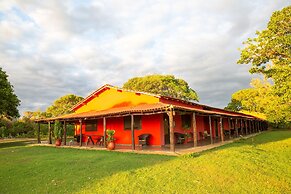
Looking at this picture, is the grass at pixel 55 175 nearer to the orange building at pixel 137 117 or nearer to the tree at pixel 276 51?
the orange building at pixel 137 117

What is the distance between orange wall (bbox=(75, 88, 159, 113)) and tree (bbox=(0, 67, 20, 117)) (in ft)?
21.1

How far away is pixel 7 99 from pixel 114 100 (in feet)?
36.7

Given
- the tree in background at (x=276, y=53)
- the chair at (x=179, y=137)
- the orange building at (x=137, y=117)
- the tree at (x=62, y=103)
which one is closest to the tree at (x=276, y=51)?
the tree in background at (x=276, y=53)

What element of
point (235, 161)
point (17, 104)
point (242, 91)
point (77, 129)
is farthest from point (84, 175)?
point (242, 91)

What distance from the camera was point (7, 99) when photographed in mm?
21625

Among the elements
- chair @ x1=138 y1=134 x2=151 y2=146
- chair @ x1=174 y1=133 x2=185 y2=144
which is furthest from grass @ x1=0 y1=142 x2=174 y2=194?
chair @ x1=174 y1=133 x2=185 y2=144

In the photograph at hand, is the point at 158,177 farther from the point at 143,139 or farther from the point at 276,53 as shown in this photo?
the point at 276,53

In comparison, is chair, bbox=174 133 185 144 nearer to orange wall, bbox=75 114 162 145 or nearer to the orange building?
the orange building

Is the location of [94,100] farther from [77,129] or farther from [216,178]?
[216,178]

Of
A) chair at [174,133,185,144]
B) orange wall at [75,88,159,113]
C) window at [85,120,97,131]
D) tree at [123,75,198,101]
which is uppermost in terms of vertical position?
tree at [123,75,198,101]

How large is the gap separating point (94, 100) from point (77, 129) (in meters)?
3.73

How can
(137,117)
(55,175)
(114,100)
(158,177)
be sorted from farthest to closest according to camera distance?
(114,100)
(137,117)
(55,175)
(158,177)

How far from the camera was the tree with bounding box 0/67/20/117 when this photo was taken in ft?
68.4

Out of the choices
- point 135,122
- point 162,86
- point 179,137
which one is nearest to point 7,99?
point 135,122
